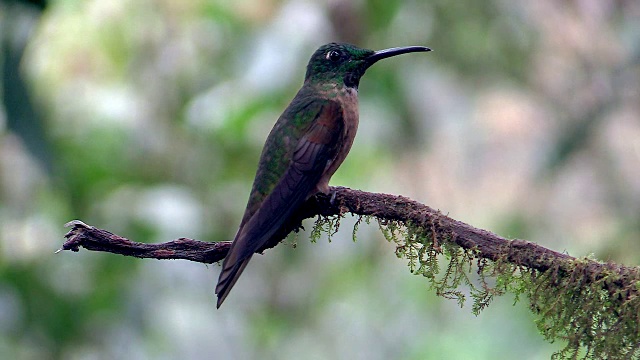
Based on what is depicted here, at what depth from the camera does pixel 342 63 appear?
448 centimetres

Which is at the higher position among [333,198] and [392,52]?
[392,52]

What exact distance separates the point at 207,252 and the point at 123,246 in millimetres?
370

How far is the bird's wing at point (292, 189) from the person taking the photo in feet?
10.8

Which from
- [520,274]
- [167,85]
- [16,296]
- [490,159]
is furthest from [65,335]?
[490,159]

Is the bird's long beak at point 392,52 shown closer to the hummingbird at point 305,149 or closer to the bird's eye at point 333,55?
the hummingbird at point 305,149

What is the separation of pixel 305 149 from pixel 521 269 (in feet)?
4.04

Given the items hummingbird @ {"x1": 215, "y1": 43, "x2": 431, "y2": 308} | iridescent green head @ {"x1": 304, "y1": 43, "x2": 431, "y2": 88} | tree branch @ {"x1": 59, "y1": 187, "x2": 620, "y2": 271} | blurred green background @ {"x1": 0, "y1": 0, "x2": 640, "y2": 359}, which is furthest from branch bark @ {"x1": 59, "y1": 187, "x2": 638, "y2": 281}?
blurred green background @ {"x1": 0, "y1": 0, "x2": 640, "y2": 359}

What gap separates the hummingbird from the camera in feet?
11.3

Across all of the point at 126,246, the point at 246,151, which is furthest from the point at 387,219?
the point at 246,151

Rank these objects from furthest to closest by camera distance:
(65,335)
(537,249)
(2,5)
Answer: (65,335) → (2,5) → (537,249)

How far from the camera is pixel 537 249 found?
3.01 metres

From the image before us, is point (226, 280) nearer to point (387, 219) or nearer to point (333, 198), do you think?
point (333, 198)

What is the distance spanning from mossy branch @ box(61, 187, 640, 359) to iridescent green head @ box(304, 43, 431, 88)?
4.09 feet

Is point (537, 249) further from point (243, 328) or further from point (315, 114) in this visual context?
point (243, 328)
